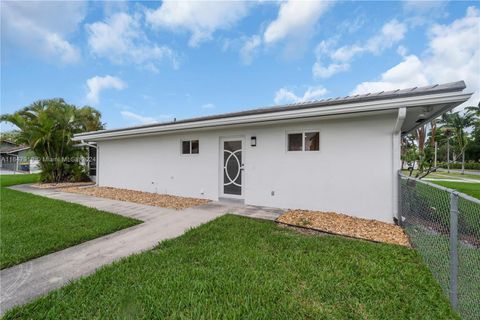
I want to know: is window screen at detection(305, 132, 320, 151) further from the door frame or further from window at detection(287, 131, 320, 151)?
the door frame

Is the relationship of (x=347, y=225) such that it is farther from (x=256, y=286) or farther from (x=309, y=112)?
(x=256, y=286)

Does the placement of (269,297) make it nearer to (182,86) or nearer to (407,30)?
(407,30)

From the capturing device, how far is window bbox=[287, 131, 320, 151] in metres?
6.23

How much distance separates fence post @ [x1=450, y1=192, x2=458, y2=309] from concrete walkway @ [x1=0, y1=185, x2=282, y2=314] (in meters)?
3.61

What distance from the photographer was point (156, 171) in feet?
31.4

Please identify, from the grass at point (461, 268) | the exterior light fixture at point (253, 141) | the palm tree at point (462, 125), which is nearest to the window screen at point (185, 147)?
the exterior light fixture at point (253, 141)

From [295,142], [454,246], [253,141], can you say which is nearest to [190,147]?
[253,141]

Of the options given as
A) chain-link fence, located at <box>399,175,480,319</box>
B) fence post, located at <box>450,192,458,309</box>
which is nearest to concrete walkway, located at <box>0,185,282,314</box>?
chain-link fence, located at <box>399,175,480,319</box>

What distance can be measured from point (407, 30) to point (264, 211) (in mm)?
7959

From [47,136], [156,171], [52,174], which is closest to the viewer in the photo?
[156,171]

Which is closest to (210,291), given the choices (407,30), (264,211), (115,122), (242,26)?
(264,211)

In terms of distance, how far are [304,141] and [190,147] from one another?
4.44 m

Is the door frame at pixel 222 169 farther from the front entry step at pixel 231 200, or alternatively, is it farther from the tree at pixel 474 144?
the tree at pixel 474 144

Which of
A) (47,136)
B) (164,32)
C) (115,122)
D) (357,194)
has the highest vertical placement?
(164,32)
